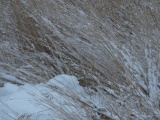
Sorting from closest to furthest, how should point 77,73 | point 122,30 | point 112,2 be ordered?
point 77,73 → point 122,30 → point 112,2

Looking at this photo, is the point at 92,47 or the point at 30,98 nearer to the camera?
the point at 30,98

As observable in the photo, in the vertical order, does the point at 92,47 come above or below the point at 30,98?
above

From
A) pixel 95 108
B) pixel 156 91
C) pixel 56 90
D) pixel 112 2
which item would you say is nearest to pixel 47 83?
pixel 56 90

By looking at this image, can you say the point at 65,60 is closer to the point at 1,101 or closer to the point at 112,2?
the point at 1,101

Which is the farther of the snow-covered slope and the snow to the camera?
the snow-covered slope

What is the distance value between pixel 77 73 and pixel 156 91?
0.56 meters

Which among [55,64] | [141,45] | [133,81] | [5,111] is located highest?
[141,45]

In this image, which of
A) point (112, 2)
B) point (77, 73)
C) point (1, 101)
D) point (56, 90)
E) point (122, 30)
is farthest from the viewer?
point (112, 2)

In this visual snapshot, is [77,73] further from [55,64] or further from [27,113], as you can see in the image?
[27,113]

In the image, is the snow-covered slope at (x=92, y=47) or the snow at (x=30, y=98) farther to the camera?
the snow-covered slope at (x=92, y=47)

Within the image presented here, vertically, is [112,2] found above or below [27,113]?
above

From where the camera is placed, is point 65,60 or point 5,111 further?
point 65,60

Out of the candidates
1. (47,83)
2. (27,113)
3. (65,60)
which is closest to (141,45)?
(65,60)

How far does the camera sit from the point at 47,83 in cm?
186
